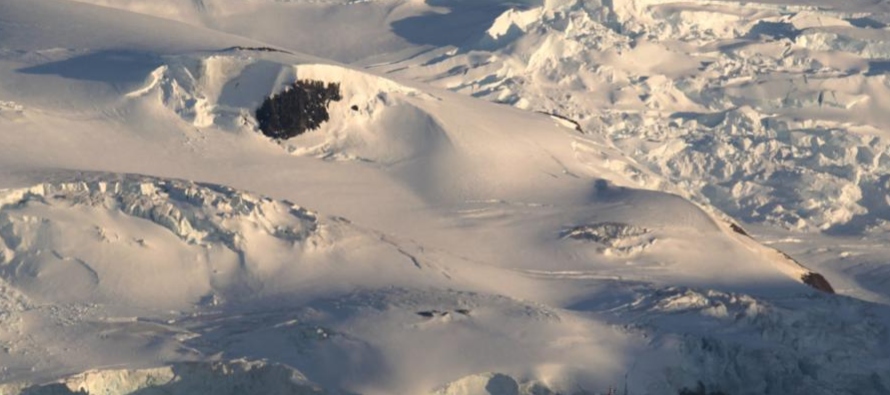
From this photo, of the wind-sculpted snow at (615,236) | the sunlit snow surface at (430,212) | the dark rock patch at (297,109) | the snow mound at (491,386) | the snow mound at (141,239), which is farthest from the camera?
the dark rock patch at (297,109)

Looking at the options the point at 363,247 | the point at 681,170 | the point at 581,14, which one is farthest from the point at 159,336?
the point at 581,14

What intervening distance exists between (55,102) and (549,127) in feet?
42.8

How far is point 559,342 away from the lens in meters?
41.4

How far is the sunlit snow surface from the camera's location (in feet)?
132

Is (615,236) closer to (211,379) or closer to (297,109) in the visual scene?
(297,109)

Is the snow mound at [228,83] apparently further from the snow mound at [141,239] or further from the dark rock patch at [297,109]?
the snow mound at [141,239]

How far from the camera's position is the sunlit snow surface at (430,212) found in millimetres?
40344

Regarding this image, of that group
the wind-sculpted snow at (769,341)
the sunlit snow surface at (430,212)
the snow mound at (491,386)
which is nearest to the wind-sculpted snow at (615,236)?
the sunlit snow surface at (430,212)

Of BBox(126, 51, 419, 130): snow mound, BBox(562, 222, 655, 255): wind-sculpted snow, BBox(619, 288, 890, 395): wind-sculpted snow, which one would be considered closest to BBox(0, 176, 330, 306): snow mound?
BBox(126, 51, 419, 130): snow mound

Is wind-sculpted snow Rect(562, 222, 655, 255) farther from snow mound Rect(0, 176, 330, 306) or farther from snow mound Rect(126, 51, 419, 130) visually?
snow mound Rect(0, 176, 330, 306)

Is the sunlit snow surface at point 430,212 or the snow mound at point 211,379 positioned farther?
the sunlit snow surface at point 430,212

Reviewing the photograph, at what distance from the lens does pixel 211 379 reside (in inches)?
1535

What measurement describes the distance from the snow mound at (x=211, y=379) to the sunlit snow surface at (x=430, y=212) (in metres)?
0.04

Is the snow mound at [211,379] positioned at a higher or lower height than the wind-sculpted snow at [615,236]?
higher
